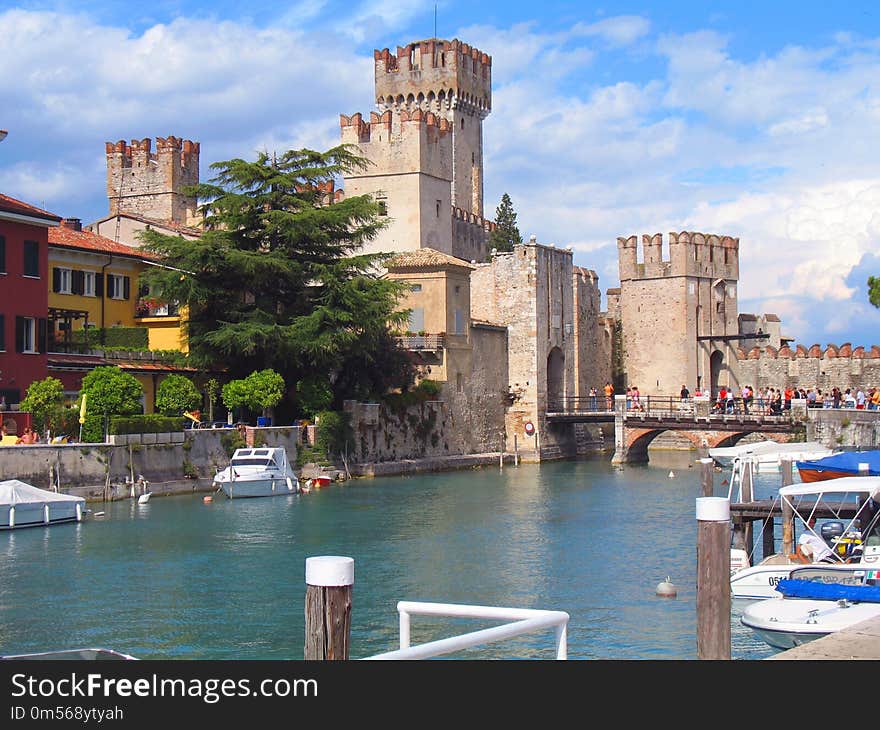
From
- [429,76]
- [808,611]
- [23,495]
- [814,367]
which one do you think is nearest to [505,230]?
[429,76]

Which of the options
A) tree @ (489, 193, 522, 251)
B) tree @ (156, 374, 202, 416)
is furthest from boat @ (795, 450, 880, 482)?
tree @ (489, 193, 522, 251)

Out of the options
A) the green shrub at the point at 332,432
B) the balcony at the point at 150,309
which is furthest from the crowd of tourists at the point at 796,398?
the balcony at the point at 150,309

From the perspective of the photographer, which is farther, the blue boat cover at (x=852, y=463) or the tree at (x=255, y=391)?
the tree at (x=255, y=391)

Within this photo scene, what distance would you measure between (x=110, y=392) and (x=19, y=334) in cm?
310

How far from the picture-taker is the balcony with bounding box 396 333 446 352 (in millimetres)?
42031

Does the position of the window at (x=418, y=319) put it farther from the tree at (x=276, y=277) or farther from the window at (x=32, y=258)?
the window at (x=32, y=258)

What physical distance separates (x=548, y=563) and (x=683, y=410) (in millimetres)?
24690

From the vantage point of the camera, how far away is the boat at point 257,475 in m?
29.9

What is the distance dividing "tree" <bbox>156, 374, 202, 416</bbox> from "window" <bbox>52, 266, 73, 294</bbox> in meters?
4.43

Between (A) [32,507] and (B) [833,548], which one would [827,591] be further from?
(A) [32,507]

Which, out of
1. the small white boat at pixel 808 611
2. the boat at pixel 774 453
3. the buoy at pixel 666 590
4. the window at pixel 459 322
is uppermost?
the window at pixel 459 322

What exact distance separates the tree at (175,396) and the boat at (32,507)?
7.40 m

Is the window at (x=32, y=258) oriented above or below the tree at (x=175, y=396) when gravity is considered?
above

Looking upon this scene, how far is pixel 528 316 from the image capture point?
1837 inches
